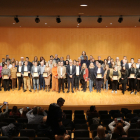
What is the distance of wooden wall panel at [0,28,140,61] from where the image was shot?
15.0m

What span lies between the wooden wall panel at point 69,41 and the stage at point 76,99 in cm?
543

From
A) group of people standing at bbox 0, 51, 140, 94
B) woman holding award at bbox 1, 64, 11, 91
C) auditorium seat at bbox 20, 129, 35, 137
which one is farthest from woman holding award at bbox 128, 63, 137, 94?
auditorium seat at bbox 20, 129, 35, 137

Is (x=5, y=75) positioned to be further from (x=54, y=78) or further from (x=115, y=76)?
(x=115, y=76)

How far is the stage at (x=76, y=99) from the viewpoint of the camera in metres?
8.01

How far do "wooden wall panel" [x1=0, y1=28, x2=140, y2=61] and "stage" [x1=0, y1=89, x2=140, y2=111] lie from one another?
5.43 metres

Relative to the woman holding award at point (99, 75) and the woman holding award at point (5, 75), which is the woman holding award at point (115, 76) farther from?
the woman holding award at point (5, 75)

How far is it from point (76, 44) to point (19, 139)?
1179 cm

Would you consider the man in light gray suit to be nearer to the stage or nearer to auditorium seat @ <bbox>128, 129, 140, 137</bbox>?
the stage

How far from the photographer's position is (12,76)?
33.8 feet

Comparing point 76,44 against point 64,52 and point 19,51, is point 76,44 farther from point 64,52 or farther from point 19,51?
point 19,51

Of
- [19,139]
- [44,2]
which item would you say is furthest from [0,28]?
[19,139]

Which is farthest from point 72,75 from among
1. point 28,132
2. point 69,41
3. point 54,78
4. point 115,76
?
point 69,41

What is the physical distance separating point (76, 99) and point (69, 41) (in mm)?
7127

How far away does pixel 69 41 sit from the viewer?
1519 centimetres
